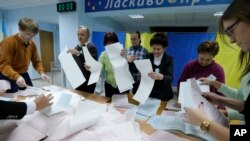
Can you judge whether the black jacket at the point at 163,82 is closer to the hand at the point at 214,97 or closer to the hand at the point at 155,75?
the hand at the point at 155,75

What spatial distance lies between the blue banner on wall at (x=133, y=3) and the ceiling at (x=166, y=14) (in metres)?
0.07

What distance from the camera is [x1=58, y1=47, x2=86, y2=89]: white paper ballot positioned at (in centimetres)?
146

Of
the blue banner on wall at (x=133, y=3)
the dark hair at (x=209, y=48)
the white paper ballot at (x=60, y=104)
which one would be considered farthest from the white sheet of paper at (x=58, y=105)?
the blue banner on wall at (x=133, y=3)

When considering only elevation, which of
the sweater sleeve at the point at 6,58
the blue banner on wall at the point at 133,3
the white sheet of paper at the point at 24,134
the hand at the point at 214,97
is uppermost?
the blue banner on wall at the point at 133,3

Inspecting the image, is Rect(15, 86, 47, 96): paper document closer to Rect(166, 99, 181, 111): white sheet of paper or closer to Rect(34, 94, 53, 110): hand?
Rect(34, 94, 53, 110): hand

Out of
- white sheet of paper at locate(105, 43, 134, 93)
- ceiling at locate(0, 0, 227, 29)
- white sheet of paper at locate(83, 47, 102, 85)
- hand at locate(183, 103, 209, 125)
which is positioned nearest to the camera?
hand at locate(183, 103, 209, 125)

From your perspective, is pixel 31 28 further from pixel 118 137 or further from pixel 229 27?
pixel 229 27

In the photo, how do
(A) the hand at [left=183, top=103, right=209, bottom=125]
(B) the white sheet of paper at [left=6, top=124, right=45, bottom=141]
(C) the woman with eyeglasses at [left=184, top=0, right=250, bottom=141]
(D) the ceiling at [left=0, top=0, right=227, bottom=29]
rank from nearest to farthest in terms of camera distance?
(C) the woman with eyeglasses at [left=184, top=0, right=250, bottom=141], (A) the hand at [left=183, top=103, right=209, bottom=125], (B) the white sheet of paper at [left=6, top=124, right=45, bottom=141], (D) the ceiling at [left=0, top=0, right=227, bottom=29]

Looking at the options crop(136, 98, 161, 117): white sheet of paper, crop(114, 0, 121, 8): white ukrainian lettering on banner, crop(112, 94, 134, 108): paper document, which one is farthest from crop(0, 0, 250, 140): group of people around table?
crop(114, 0, 121, 8): white ukrainian lettering on banner

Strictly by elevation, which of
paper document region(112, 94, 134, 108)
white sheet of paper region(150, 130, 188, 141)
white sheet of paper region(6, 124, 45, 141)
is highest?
paper document region(112, 94, 134, 108)

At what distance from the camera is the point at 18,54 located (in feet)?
5.35

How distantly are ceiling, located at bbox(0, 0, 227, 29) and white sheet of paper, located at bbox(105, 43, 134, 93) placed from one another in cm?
199

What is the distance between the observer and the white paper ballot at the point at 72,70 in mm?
1463

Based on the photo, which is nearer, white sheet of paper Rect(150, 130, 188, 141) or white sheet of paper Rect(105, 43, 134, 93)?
white sheet of paper Rect(150, 130, 188, 141)
